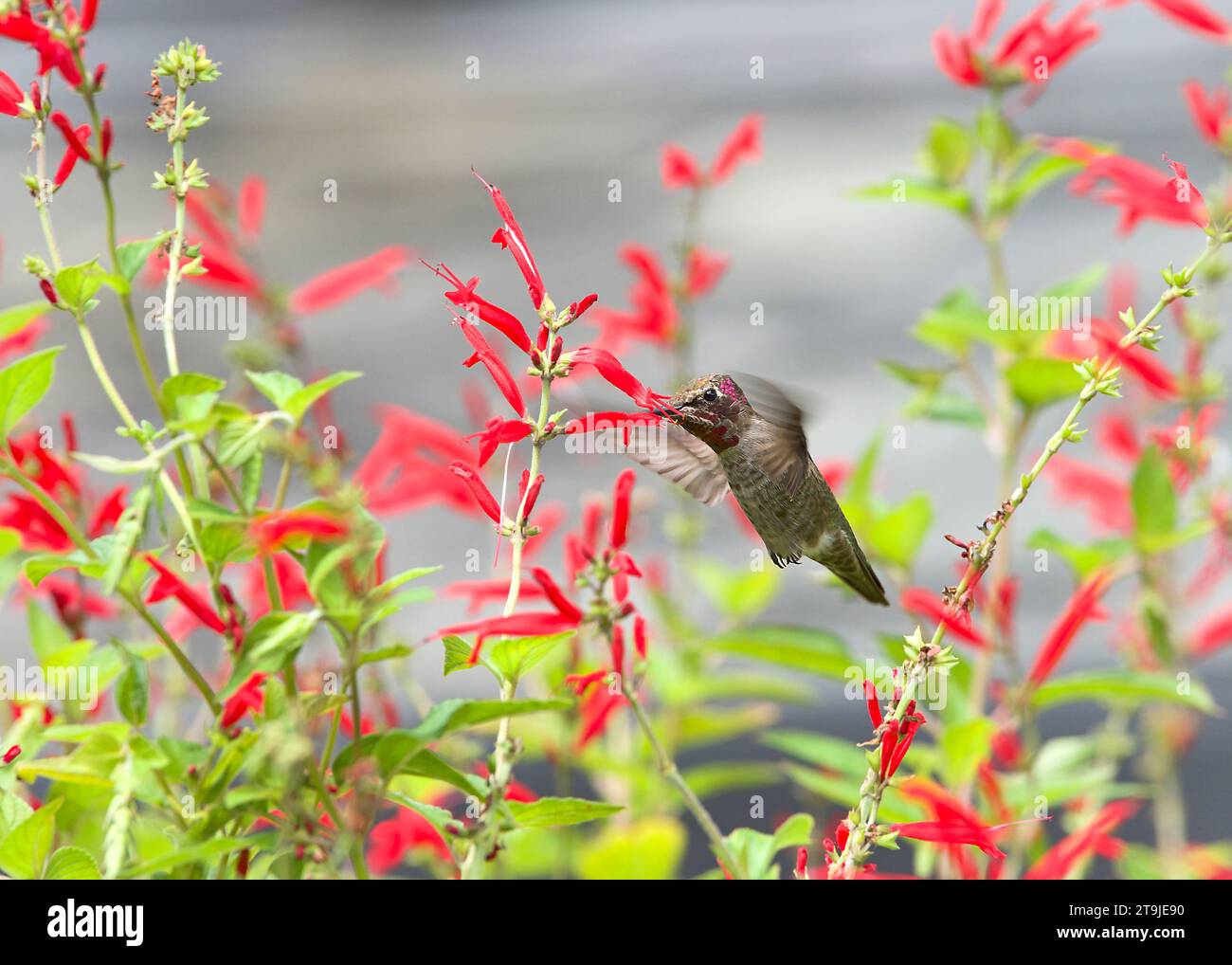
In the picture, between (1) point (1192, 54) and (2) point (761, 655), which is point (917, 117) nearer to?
(1) point (1192, 54)

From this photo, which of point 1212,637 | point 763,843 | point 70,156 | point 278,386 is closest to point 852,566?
point 763,843

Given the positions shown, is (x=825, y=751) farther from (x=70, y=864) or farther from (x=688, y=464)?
(x=70, y=864)

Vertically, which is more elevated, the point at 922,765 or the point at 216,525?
the point at 216,525

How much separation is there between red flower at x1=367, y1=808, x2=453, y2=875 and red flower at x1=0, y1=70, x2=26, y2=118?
0.62m

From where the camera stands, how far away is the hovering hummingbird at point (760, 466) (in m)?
0.85

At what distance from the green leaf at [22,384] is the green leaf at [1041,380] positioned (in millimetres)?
798

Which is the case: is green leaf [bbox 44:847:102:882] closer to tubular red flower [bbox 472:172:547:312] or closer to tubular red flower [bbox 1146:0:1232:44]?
tubular red flower [bbox 472:172:547:312]

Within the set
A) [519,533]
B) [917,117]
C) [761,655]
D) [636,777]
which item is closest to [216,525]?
[519,533]

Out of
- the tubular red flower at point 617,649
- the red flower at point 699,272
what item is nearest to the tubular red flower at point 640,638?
the tubular red flower at point 617,649

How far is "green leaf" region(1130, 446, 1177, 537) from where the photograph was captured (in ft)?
3.79

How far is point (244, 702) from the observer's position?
0.62 meters

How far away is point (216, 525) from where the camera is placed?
579 mm

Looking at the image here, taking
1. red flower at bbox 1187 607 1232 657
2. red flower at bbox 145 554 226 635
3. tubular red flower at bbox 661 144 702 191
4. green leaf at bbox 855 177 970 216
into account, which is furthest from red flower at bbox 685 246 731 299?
red flower at bbox 145 554 226 635
